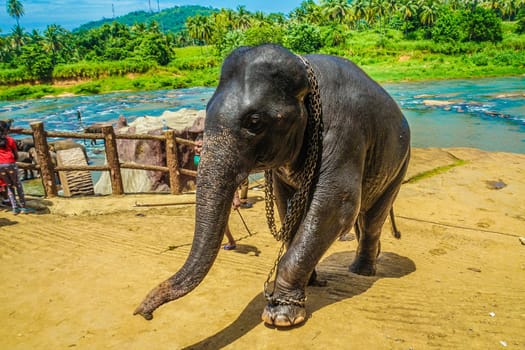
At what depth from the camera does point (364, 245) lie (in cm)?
427

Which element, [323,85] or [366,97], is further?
[366,97]

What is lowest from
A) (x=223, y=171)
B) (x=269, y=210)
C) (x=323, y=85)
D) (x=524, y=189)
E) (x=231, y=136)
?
(x=524, y=189)

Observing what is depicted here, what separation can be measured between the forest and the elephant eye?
127ft

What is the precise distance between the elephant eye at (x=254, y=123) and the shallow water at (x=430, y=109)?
47.9 feet

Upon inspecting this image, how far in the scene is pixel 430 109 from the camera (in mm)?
23766

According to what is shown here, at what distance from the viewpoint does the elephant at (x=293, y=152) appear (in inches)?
96.3

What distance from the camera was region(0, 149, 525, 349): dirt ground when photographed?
2.92m

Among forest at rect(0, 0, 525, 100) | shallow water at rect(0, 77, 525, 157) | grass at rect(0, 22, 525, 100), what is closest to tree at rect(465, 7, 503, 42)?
forest at rect(0, 0, 525, 100)

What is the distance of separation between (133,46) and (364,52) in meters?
32.2

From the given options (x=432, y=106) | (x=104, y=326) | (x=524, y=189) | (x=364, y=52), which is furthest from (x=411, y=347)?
(x=364, y=52)

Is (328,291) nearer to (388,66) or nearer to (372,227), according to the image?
(372,227)

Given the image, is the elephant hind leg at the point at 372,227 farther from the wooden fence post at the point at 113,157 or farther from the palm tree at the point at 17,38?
the palm tree at the point at 17,38

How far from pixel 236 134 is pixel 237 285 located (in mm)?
1867

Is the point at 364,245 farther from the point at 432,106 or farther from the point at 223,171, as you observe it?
the point at 432,106
